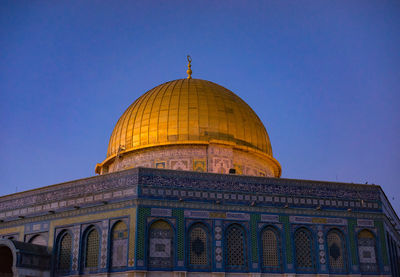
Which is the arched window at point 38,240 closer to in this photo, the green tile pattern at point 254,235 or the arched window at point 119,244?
the arched window at point 119,244

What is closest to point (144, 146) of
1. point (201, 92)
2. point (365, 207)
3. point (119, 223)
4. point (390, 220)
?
point (201, 92)

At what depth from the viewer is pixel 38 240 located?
58.5ft

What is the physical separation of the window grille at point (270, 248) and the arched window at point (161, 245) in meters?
3.13

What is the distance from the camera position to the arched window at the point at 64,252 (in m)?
16.8

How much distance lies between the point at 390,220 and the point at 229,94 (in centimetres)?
839

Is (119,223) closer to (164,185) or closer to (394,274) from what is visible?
(164,185)

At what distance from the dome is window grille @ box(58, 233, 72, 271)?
466cm

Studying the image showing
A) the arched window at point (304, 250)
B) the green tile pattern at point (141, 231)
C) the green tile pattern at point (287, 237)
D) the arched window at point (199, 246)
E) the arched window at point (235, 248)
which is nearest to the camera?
the green tile pattern at point (141, 231)

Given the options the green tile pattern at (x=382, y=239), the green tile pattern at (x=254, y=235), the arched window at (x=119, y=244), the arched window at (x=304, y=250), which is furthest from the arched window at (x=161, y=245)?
the green tile pattern at (x=382, y=239)

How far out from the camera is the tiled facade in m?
16.0

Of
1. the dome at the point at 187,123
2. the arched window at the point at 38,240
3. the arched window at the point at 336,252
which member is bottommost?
the arched window at the point at 336,252

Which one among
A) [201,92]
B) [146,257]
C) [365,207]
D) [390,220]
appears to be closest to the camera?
[146,257]

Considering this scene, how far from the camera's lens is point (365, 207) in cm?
1844

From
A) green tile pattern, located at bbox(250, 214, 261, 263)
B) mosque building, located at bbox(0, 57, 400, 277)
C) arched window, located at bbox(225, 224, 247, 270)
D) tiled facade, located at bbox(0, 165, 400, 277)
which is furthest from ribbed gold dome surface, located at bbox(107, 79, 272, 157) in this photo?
arched window, located at bbox(225, 224, 247, 270)
